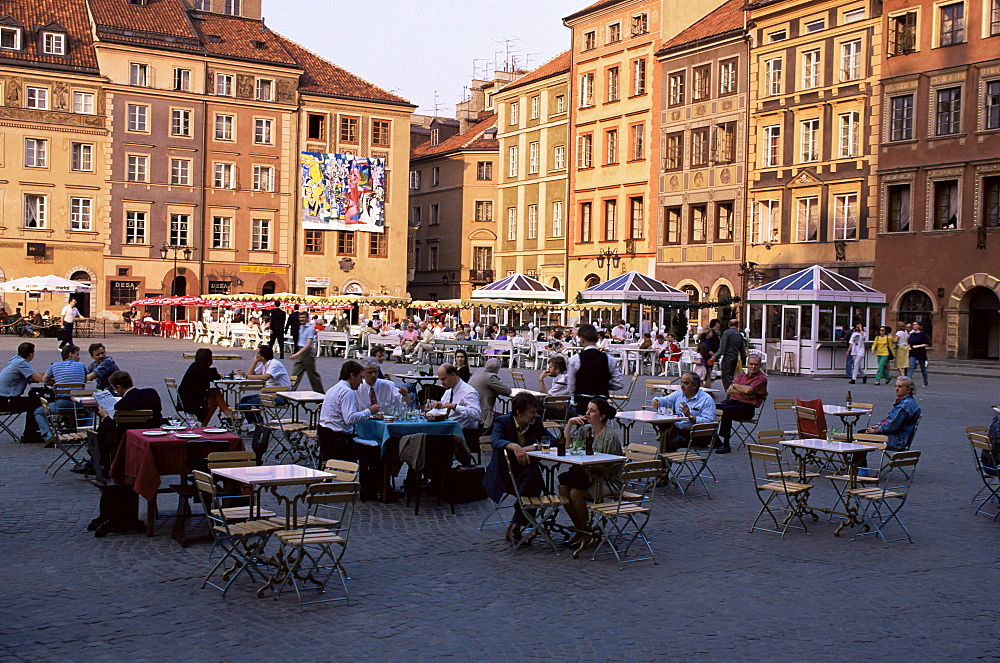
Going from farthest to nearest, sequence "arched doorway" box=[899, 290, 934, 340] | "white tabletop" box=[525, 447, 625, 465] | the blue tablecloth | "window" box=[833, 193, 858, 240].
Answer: "window" box=[833, 193, 858, 240] < "arched doorway" box=[899, 290, 934, 340] < the blue tablecloth < "white tabletop" box=[525, 447, 625, 465]

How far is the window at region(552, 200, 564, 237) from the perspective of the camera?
56.8 meters

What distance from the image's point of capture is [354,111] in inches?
2459

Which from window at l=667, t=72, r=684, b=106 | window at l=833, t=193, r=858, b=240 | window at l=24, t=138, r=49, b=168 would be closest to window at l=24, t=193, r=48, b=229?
window at l=24, t=138, r=49, b=168

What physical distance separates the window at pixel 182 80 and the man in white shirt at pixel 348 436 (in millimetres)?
49682

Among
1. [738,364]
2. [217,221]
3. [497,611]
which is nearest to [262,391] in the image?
[497,611]

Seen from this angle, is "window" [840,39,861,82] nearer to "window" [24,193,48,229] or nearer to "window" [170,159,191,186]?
"window" [170,159,191,186]

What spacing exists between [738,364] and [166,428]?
15.3 metres

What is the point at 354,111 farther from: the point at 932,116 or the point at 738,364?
the point at 738,364

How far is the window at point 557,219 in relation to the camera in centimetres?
5675

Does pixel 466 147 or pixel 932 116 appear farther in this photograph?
pixel 466 147

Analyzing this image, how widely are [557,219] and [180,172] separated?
1948cm

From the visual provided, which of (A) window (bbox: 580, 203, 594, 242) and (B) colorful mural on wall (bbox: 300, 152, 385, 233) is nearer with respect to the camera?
(A) window (bbox: 580, 203, 594, 242)

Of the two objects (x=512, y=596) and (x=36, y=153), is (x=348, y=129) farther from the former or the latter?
(x=512, y=596)

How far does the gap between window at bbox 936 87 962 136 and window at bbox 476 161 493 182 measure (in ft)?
111
